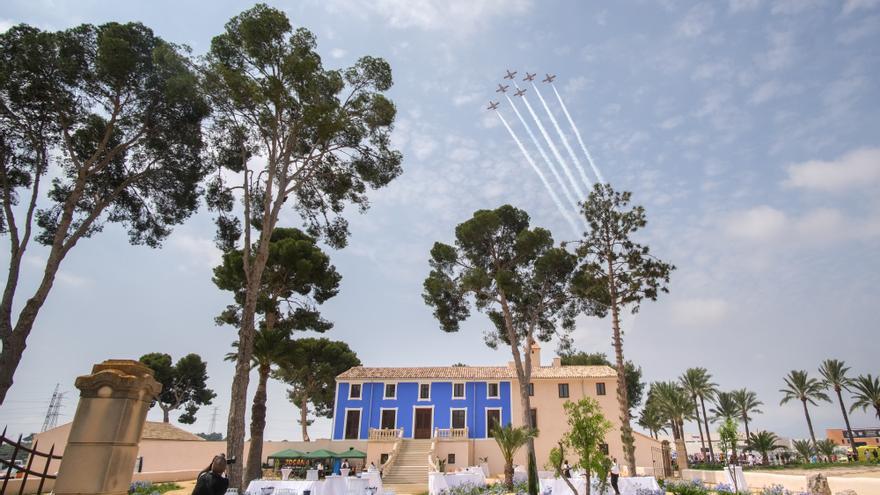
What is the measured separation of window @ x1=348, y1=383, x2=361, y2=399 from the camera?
3728cm

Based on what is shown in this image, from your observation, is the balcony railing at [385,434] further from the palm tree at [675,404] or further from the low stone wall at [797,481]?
the palm tree at [675,404]

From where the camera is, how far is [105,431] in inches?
201

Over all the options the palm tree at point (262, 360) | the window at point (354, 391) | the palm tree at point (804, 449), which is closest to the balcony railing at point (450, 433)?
the window at point (354, 391)

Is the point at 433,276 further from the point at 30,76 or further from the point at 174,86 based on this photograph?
the point at 30,76

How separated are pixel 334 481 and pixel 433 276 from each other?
15.5 meters

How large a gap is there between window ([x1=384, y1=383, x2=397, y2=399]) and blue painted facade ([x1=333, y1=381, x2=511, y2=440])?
23 cm

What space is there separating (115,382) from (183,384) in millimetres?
54227

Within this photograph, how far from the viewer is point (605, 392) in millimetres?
37031

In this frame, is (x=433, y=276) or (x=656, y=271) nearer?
(x=656, y=271)

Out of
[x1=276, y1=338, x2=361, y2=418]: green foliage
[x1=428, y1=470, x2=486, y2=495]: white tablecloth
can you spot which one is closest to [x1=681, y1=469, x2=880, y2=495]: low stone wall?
[x1=428, y1=470, x2=486, y2=495]: white tablecloth

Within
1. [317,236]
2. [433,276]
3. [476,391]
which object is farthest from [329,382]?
[317,236]

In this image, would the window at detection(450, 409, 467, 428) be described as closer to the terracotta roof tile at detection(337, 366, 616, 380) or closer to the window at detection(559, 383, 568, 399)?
the terracotta roof tile at detection(337, 366, 616, 380)

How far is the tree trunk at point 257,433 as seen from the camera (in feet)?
68.1

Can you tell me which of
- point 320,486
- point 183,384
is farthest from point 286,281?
point 183,384
